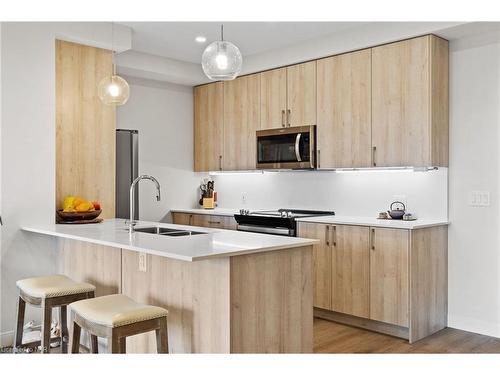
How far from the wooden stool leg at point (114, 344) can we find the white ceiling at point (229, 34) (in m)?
2.92

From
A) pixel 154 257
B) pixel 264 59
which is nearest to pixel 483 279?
pixel 154 257

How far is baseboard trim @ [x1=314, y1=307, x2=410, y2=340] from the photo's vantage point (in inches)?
150

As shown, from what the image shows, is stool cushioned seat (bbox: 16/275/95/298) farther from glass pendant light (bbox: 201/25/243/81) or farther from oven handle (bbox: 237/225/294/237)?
oven handle (bbox: 237/225/294/237)

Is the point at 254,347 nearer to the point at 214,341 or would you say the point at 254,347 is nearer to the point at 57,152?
the point at 214,341

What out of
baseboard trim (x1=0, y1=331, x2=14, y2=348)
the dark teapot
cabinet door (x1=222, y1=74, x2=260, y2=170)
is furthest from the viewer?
cabinet door (x1=222, y1=74, x2=260, y2=170)

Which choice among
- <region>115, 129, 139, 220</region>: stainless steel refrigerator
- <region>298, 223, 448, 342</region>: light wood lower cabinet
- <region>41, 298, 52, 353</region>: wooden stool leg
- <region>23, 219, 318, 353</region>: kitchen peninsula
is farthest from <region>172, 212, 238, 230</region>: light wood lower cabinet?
<region>41, 298, 52, 353</region>: wooden stool leg

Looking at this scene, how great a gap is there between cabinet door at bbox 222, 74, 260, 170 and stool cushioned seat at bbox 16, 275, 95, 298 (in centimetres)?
272

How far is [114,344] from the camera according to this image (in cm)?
228

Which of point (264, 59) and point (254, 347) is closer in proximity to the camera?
point (254, 347)

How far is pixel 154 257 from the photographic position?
9.39 ft

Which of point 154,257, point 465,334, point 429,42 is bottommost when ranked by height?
point 465,334

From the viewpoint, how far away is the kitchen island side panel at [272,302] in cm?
246

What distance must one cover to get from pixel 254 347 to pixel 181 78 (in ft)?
12.6

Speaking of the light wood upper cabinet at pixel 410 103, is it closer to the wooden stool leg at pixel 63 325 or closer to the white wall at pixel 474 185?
the white wall at pixel 474 185
